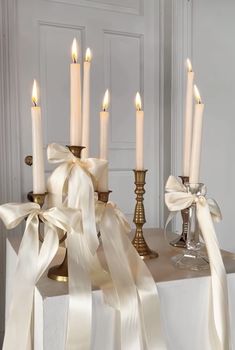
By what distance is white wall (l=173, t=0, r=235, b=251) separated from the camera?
132cm

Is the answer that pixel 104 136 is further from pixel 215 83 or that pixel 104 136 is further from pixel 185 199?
pixel 215 83

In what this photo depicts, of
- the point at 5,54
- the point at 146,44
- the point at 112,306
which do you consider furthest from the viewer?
the point at 146,44

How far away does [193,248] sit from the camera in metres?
0.70

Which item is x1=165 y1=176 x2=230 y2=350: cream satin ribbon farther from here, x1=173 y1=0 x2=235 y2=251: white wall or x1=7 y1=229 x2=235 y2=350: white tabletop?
x1=173 y1=0 x2=235 y2=251: white wall

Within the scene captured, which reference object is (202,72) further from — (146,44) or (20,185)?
(20,185)

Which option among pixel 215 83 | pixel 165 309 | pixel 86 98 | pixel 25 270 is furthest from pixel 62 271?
pixel 215 83

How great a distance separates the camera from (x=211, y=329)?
0.63 metres

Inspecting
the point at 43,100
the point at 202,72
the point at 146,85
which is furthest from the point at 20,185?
the point at 202,72

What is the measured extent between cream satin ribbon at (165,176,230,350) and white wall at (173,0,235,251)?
2.18 feet

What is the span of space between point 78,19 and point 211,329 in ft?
3.39

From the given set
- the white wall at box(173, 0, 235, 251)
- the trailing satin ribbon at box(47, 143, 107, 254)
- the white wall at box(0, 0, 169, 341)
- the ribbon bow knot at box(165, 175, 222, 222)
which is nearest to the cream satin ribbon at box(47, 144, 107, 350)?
the trailing satin ribbon at box(47, 143, 107, 254)

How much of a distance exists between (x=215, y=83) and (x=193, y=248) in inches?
34.4

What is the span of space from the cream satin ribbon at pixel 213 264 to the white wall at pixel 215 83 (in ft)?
2.18

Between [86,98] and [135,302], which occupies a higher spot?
[86,98]
